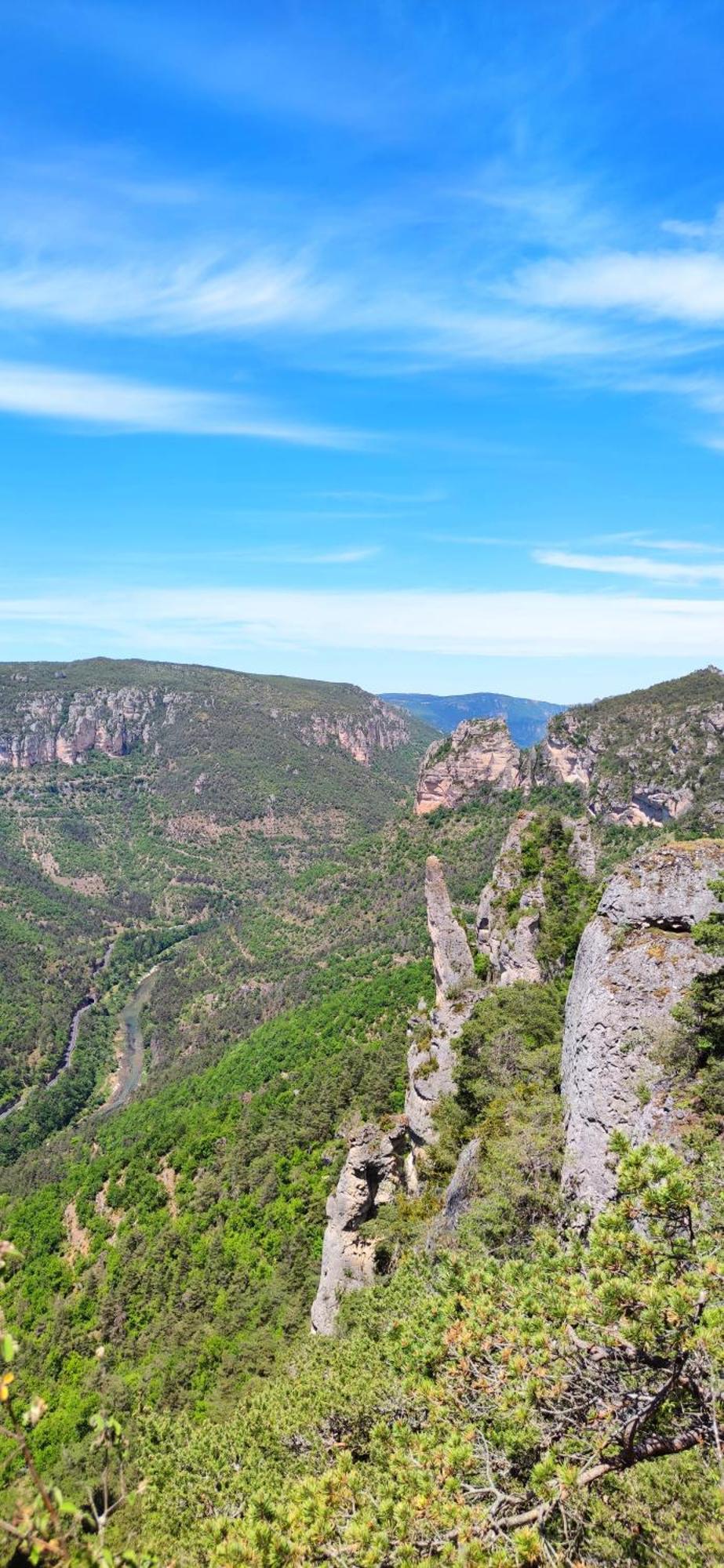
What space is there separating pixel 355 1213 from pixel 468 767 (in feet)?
237

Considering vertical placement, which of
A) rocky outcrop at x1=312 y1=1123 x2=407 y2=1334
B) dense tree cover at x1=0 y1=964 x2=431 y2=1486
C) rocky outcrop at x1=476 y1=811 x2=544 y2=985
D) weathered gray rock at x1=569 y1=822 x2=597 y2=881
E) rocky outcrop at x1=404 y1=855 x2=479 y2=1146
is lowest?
dense tree cover at x1=0 y1=964 x2=431 y2=1486

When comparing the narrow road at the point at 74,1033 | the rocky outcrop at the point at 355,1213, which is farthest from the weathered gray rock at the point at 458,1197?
the narrow road at the point at 74,1033

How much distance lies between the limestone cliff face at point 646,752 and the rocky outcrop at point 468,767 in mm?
4728

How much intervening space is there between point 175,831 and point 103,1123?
117m

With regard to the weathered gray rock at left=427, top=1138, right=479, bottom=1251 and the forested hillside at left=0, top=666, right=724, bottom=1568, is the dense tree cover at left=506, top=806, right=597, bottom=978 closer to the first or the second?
the forested hillside at left=0, top=666, right=724, bottom=1568

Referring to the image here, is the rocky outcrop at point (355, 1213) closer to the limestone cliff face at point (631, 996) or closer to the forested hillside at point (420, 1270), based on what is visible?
the forested hillside at point (420, 1270)

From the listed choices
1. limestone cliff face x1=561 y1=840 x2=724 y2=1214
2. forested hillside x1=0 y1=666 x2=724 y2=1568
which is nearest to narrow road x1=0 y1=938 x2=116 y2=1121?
forested hillside x1=0 y1=666 x2=724 y2=1568

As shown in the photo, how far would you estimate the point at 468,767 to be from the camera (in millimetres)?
91750

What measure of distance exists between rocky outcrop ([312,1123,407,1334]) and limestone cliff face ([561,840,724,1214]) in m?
10.5

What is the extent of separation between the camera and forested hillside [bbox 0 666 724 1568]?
21.0 ft

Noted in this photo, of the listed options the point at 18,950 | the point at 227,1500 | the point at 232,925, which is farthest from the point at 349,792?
the point at 227,1500

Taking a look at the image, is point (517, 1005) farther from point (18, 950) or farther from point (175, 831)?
point (175, 831)

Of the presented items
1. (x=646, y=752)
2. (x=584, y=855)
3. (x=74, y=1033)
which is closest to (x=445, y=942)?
(x=584, y=855)

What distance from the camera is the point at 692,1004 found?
12398 millimetres
